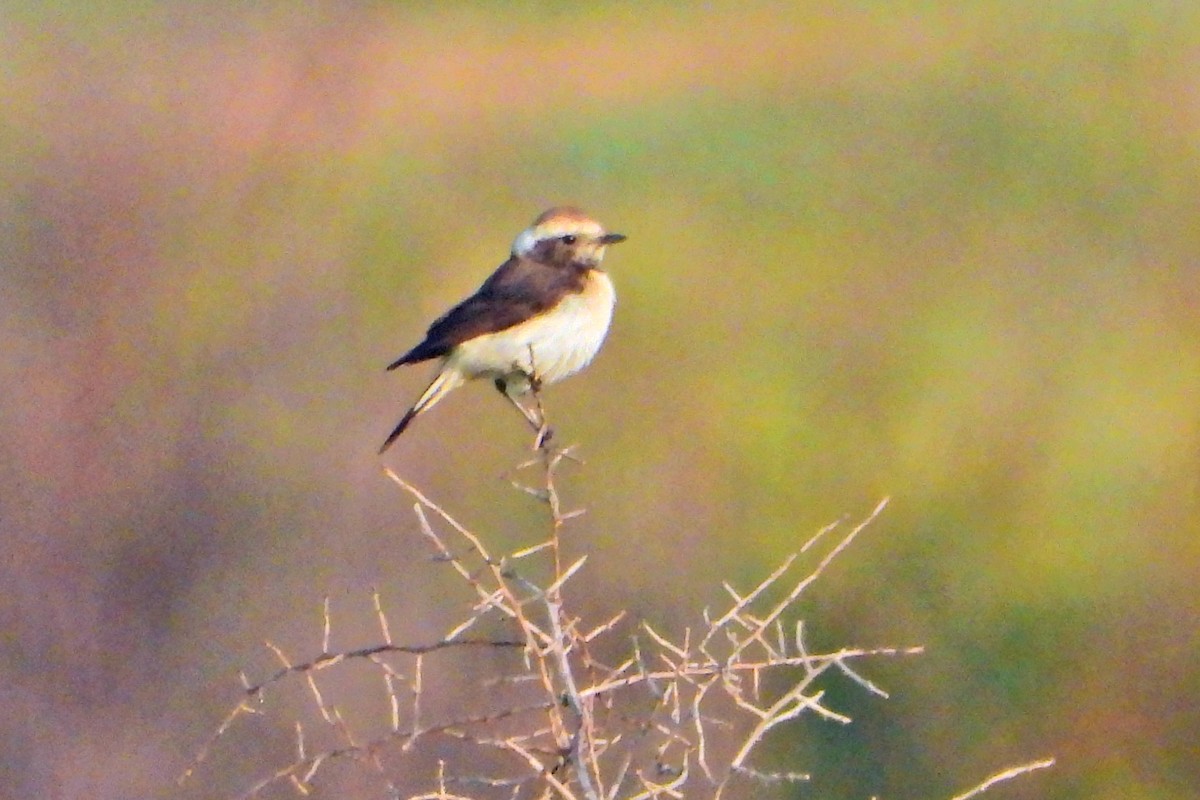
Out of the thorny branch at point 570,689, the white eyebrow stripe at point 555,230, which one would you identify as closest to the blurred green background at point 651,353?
the thorny branch at point 570,689

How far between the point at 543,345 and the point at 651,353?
300 inches

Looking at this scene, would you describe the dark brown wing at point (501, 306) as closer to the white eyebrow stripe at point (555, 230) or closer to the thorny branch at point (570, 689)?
the white eyebrow stripe at point (555, 230)

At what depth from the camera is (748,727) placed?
9.23m

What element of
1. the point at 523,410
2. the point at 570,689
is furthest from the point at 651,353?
the point at 570,689

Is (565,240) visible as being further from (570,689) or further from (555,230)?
(570,689)

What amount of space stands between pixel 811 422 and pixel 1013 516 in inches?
62.5

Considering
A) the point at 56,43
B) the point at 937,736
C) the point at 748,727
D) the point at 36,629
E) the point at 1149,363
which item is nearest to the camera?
the point at 748,727

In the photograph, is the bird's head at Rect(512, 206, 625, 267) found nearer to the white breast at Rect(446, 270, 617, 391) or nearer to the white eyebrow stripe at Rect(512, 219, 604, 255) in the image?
the white eyebrow stripe at Rect(512, 219, 604, 255)

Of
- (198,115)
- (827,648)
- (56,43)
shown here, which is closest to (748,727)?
(827,648)

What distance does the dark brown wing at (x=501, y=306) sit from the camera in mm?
6039

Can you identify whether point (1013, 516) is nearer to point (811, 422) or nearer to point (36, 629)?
point (811, 422)

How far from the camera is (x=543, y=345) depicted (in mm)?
6086

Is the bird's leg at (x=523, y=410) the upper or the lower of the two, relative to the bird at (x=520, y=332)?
lower

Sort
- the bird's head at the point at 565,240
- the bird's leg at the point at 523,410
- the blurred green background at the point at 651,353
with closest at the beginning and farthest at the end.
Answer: the bird's leg at the point at 523,410 < the bird's head at the point at 565,240 < the blurred green background at the point at 651,353
